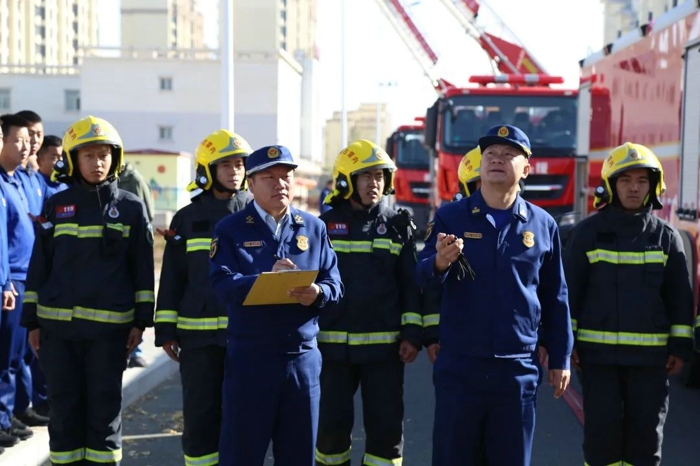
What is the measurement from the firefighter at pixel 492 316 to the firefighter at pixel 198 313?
1.52 m

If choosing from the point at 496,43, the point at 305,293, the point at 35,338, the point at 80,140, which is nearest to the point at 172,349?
the point at 35,338

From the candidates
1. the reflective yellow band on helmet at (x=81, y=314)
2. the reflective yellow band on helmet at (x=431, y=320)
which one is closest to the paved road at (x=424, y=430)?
the reflective yellow band on helmet at (x=431, y=320)

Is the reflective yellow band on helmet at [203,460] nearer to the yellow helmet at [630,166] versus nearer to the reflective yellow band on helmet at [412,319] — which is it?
the reflective yellow band on helmet at [412,319]

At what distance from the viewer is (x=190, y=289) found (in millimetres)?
5754

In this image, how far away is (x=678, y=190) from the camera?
8711mm

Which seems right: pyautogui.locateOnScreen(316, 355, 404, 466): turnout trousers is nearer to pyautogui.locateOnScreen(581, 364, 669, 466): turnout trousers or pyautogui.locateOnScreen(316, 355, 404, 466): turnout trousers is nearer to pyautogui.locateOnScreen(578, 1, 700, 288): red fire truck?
pyautogui.locateOnScreen(581, 364, 669, 466): turnout trousers

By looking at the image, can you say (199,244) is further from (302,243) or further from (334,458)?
(334,458)

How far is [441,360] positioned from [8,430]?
341 centimetres

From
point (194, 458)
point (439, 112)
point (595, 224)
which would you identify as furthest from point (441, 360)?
point (439, 112)

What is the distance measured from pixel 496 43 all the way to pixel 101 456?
59.2 ft

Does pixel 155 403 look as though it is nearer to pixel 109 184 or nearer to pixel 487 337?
pixel 109 184

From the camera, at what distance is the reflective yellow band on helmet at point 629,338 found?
5359 mm

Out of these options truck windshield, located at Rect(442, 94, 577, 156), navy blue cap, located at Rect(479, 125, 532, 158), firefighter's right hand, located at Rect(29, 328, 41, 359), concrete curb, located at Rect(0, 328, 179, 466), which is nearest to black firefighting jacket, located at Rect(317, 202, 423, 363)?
navy blue cap, located at Rect(479, 125, 532, 158)

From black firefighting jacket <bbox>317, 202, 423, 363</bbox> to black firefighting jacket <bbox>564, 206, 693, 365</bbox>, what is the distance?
3.03 ft
